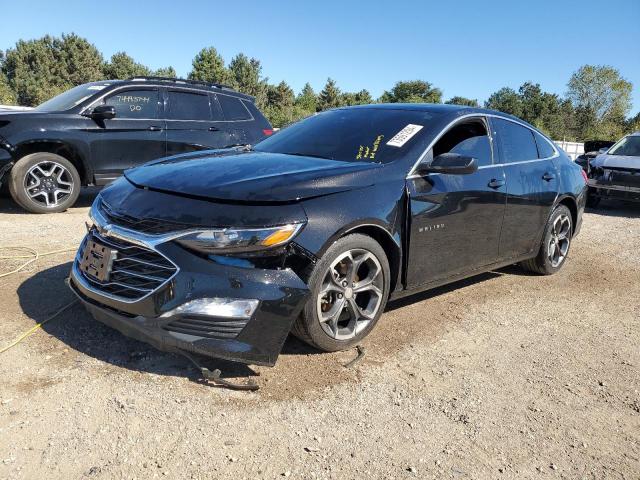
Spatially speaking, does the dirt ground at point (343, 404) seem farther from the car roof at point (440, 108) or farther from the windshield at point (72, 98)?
the windshield at point (72, 98)

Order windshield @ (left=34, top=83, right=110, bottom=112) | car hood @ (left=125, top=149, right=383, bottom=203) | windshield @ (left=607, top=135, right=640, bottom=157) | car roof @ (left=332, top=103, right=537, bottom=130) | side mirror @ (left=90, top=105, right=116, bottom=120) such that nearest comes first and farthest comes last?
car hood @ (left=125, top=149, right=383, bottom=203), car roof @ (left=332, top=103, right=537, bottom=130), side mirror @ (left=90, top=105, right=116, bottom=120), windshield @ (left=34, top=83, right=110, bottom=112), windshield @ (left=607, top=135, right=640, bottom=157)

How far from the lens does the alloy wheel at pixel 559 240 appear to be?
5340 millimetres

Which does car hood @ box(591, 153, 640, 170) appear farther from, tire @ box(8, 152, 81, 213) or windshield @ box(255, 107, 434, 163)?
tire @ box(8, 152, 81, 213)

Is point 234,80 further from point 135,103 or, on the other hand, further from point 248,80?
point 135,103

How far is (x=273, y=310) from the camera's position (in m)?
2.80

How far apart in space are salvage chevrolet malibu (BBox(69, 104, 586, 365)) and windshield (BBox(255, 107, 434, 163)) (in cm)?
1

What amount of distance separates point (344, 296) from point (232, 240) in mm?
843

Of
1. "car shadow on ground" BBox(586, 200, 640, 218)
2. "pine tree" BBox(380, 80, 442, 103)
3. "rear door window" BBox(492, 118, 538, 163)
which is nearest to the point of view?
"rear door window" BBox(492, 118, 538, 163)

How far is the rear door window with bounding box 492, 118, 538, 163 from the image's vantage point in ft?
15.0

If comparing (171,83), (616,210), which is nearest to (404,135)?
(171,83)

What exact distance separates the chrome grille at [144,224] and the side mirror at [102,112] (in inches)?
178

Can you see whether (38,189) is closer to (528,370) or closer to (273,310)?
(273,310)

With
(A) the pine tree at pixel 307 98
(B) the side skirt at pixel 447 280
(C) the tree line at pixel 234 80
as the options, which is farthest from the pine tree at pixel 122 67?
(B) the side skirt at pixel 447 280

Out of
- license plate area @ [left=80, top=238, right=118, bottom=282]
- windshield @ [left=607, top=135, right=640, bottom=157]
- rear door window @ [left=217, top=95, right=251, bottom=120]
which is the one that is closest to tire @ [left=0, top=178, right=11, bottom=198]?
rear door window @ [left=217, top=95, right=251, bottom=120]
